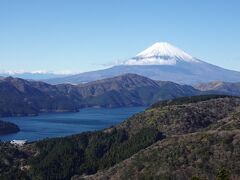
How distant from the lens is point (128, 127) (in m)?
167

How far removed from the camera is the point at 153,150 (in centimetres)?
11762

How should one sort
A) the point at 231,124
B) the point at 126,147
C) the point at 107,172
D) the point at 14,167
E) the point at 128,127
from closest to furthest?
the point at 107,172
the point at 231,124
the point at 14,167
the point at 126,147
the point at 128,127

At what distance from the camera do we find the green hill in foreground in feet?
346

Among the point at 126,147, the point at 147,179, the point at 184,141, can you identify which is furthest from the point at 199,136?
the point at 126,147

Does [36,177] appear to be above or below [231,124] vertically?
below

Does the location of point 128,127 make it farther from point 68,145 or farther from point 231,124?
point 231,124

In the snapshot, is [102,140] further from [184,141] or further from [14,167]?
[184,141]

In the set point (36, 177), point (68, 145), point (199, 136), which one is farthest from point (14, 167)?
point (199, 136)

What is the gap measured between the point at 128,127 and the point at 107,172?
169 feet

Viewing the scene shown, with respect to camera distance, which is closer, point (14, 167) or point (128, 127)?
point (14, 167)

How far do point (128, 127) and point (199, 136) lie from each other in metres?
50.9

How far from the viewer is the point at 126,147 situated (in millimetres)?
144000

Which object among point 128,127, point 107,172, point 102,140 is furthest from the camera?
point 128,127

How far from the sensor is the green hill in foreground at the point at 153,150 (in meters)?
106
